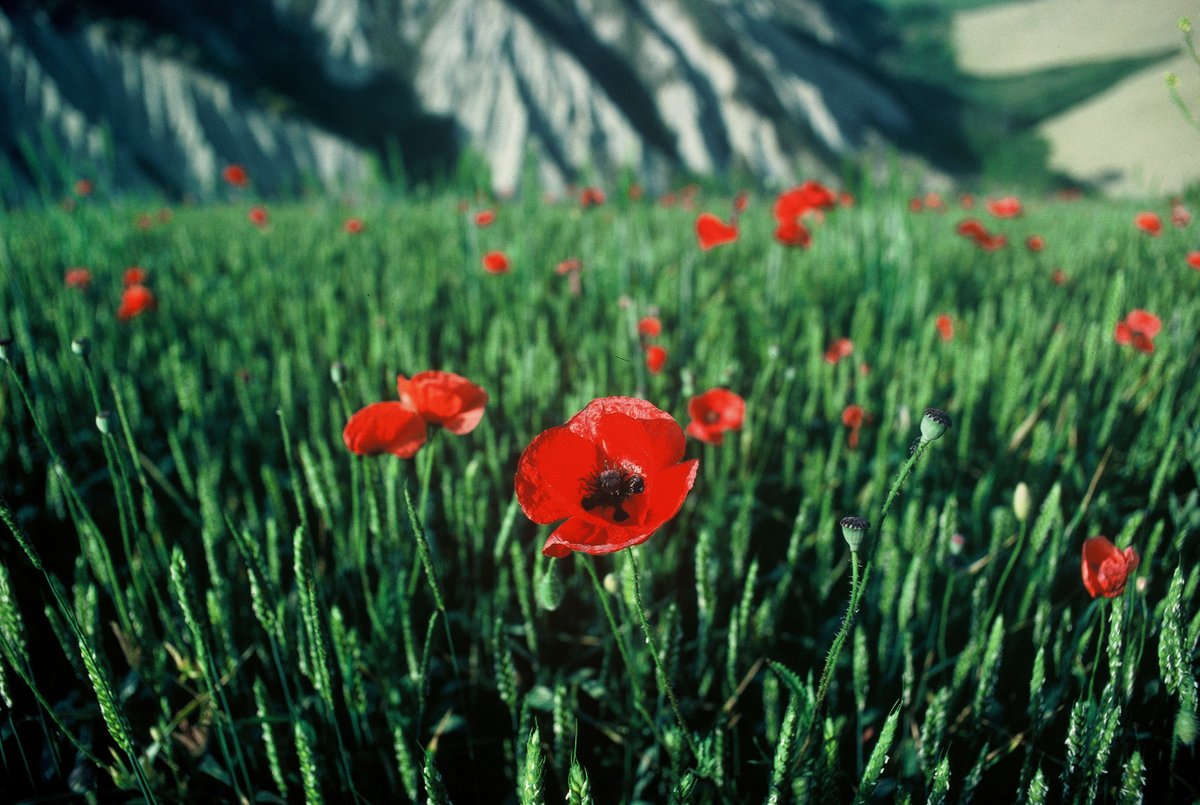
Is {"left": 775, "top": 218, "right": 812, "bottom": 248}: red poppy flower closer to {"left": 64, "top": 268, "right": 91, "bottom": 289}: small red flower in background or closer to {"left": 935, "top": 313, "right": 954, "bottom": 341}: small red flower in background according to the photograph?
{"left": 935, "top": 313, "right": 954, "bottom": 341}: small red flower in background

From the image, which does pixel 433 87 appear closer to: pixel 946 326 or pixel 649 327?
pixel 649 327

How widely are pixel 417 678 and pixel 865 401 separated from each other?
3.13 feet

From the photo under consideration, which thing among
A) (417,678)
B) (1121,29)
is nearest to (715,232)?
(417,678)

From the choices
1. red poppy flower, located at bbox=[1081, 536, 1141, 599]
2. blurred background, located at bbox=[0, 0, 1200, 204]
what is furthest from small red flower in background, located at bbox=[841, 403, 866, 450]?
blurred background, located at bbox=[0, 0, 1200, 204]

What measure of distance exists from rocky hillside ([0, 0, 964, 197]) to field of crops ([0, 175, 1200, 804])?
18441 mm

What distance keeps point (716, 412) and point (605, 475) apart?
41cm

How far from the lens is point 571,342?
169 cm

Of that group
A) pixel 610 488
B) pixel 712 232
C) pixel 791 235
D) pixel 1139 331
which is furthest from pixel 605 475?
pixel 1139 331

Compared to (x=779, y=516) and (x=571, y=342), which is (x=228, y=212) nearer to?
(x=571, y=342)

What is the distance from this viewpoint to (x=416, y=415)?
71cm

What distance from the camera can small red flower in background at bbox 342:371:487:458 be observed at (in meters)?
0.67

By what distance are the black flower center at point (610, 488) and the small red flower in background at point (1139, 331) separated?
1.26 meters

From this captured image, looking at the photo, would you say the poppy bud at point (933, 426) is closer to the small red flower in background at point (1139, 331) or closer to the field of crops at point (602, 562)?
the field of crops at point (602, 562)

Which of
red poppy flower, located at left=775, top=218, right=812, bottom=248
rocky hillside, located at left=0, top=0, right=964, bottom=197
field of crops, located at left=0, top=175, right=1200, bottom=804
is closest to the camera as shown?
field of crops, located at left=0, top=175, right=1200, bottom=804
